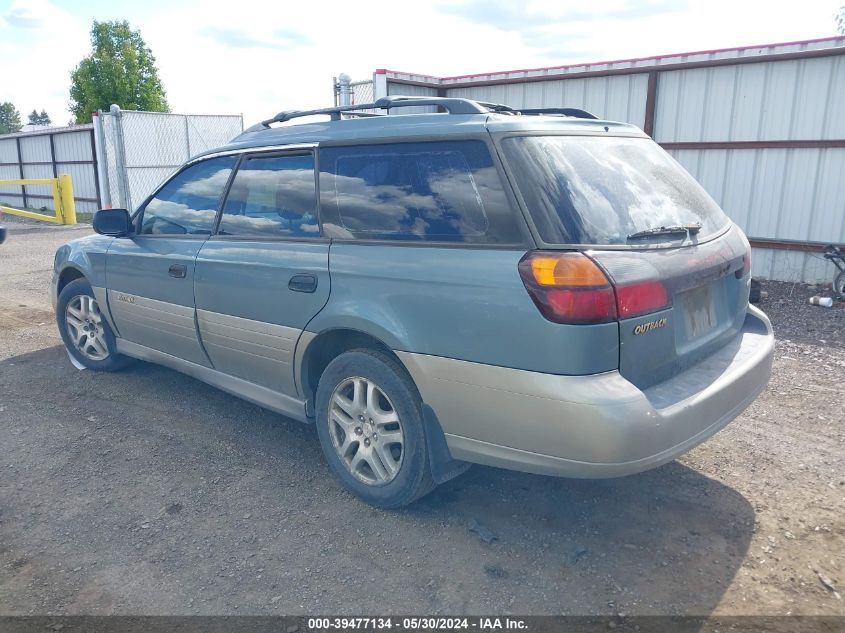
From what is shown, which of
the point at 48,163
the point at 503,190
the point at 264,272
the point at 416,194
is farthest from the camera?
the point at 48,163

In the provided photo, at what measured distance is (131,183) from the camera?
61.4 ft

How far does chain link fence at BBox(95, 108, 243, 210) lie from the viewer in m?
18.3

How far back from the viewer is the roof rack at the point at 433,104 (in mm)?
3285

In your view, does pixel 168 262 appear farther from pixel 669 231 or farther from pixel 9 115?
pixel 9 115

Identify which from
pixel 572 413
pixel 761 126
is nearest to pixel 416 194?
pixel 572 413

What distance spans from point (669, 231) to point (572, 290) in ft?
2.35

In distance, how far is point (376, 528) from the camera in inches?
132

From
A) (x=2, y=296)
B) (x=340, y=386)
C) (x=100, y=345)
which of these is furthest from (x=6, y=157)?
(x=340, y=386)

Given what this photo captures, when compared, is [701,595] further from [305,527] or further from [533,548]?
[305,527]

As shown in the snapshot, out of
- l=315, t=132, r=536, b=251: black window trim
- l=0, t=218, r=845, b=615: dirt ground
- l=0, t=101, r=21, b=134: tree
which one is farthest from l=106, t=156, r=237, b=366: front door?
l=0, t=101, r=21, b=134: tree

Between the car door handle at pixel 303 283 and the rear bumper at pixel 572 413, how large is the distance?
0.70 metres

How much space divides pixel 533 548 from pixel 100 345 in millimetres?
3898

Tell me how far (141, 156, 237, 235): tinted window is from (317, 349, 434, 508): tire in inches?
58.2

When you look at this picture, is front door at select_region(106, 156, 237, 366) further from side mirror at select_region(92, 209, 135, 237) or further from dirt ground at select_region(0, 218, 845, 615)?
dirt ground at select_region(0, 218, 845, 615)
